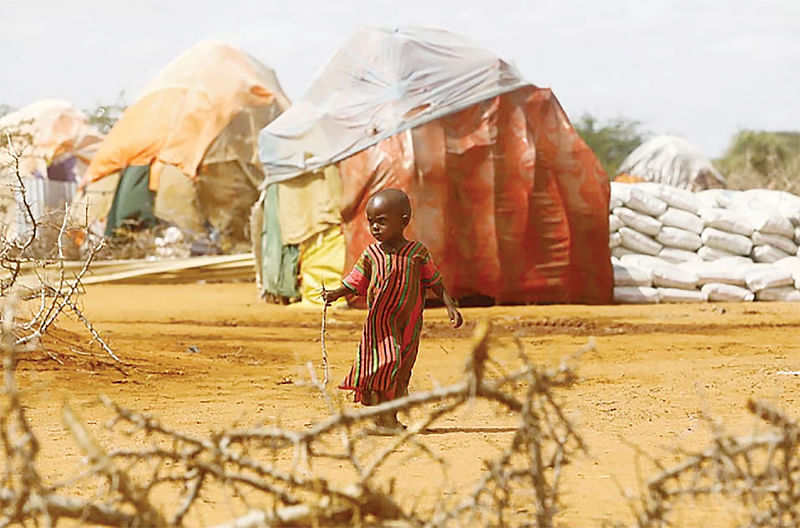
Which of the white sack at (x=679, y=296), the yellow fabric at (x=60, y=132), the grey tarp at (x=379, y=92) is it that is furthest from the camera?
the yellow fabric at (x=60, y=132)

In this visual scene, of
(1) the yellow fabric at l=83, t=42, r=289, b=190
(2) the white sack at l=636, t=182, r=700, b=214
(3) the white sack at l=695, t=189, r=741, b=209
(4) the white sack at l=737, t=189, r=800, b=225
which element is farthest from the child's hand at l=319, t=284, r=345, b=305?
(1) the yellow fabric at l=83, t=42, r=289, b=190

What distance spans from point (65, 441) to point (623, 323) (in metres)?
6.34

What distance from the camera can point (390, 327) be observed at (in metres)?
4.79

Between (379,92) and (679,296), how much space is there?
3.64 metres

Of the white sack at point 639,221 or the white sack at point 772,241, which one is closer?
the white sack at point 639,221

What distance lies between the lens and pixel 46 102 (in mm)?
27312

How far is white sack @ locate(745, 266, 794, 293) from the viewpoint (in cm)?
1177

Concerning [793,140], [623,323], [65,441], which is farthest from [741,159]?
[65,441]

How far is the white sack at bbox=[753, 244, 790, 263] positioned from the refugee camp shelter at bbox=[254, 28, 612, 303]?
1904mm

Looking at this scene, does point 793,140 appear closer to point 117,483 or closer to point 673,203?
point 673,203

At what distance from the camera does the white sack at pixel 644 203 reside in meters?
12.5

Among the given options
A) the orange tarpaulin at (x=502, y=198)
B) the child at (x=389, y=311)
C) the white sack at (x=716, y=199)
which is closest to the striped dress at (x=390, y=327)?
the child at (x=389, y=311)

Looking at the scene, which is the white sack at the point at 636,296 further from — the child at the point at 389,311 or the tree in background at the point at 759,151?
the tree in background at the point at 759,151

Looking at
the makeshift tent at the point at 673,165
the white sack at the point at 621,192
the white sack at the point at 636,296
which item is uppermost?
the makeshift tent at the point at 673,165
